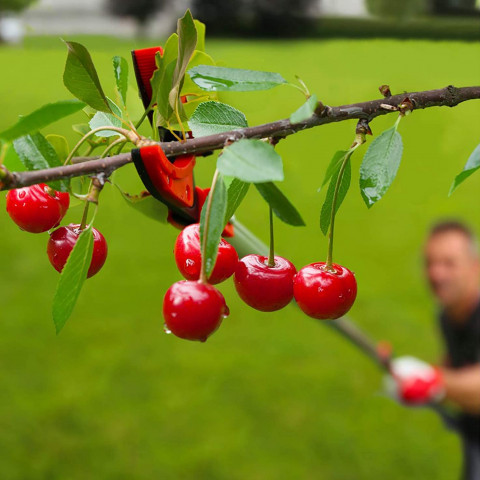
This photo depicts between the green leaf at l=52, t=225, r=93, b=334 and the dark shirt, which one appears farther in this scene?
the dark shirt

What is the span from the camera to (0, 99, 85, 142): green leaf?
12.1 inches

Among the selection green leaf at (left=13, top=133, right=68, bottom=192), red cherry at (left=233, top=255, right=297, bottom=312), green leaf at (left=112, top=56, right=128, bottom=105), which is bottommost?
red cherry at (left=233, top=255, right=297, bottom=312)

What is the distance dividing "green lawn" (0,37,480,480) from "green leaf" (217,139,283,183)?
158 cm

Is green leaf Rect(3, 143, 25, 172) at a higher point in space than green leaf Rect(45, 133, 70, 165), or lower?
higher

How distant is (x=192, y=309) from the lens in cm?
34

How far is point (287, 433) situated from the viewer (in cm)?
309

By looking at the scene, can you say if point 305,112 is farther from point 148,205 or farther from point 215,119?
point 148,205

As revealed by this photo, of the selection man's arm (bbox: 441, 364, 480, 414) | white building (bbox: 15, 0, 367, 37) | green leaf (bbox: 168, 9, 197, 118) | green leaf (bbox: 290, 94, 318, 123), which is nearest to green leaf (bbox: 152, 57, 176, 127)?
green leaf (bbox: 168, 9, 197, 118)

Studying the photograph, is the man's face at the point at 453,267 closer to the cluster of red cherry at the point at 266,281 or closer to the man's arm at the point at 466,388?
the man's arm at the point at 466,388

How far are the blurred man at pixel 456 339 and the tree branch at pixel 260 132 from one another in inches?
82.9

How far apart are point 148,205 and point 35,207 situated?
0.09 meters

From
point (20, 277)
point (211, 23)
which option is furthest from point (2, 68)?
point (20, 277)

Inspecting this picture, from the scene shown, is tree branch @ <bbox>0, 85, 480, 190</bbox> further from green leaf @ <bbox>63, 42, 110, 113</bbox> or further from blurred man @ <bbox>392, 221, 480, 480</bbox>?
blurred man @ <bbox>392, 221, 480, 480</bbox>

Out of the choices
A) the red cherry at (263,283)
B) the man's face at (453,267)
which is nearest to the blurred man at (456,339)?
the man's face at (453,267)
